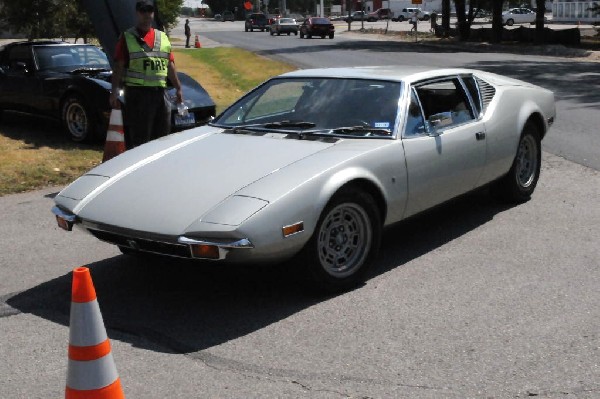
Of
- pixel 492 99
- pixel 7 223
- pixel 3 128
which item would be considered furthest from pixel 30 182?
pixel 492 99

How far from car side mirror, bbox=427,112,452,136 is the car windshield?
0.32 meters

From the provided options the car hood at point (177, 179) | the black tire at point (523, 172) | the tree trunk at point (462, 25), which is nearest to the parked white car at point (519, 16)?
the tree trunk at point (462, 25)

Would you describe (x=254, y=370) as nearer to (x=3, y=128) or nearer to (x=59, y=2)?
(x=3, y=128)

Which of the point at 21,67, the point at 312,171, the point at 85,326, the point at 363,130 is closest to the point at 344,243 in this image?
the point at 312,171

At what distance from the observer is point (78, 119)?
37.7ft

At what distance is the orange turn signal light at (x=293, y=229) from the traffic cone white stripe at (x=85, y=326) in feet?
5.17

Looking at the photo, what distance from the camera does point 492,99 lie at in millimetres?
7055

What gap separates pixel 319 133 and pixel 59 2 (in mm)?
19620

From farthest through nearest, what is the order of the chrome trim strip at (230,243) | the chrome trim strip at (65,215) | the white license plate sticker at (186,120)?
1. the white license plate sticker at (186,120)
2. the chrome trim strip at (65,215)
3. the chrome trim strip at (230,243)

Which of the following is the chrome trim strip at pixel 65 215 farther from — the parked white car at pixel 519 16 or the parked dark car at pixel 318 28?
the parked white car at pixel 519 16

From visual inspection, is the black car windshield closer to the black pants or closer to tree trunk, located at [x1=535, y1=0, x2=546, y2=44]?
the black pants

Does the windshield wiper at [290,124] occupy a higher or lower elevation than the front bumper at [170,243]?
higher

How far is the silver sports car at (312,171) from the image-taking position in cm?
482

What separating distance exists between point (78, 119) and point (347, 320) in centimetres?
762
